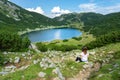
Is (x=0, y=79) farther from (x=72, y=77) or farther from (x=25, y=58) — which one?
(x=25, y=58)

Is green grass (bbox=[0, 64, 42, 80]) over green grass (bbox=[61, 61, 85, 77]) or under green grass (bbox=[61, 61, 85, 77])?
over

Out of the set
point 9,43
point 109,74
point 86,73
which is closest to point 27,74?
point 86,73

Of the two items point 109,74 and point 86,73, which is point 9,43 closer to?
point 86,73

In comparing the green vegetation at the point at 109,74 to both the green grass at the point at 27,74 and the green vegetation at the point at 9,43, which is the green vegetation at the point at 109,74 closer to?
the green grass at the point at 27,74

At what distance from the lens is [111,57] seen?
1099 inches

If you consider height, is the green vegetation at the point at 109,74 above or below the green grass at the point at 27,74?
below

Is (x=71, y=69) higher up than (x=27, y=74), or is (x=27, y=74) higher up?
(x=27, y=74)

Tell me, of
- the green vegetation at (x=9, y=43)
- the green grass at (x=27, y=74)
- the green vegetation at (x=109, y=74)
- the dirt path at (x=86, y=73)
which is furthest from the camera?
the green vegetation at (x=9, y=43)

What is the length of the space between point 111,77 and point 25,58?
15.6m

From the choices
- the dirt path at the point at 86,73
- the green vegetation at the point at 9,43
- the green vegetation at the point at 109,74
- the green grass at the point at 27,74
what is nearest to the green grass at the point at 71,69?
the dirt path at the point at 86,73

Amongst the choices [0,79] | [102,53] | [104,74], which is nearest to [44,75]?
[0,79]

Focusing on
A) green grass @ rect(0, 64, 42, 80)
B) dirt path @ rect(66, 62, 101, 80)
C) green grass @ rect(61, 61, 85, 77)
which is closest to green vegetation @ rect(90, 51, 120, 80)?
dirt path @ rect(66, 62, 101, 80)

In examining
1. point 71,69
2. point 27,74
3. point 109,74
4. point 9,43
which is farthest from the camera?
point 9,43

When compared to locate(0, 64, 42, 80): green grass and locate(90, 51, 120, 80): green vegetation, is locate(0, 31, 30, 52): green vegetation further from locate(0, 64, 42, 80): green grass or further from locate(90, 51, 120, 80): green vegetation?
locate(90, 51, 120, 80): green vegetation
